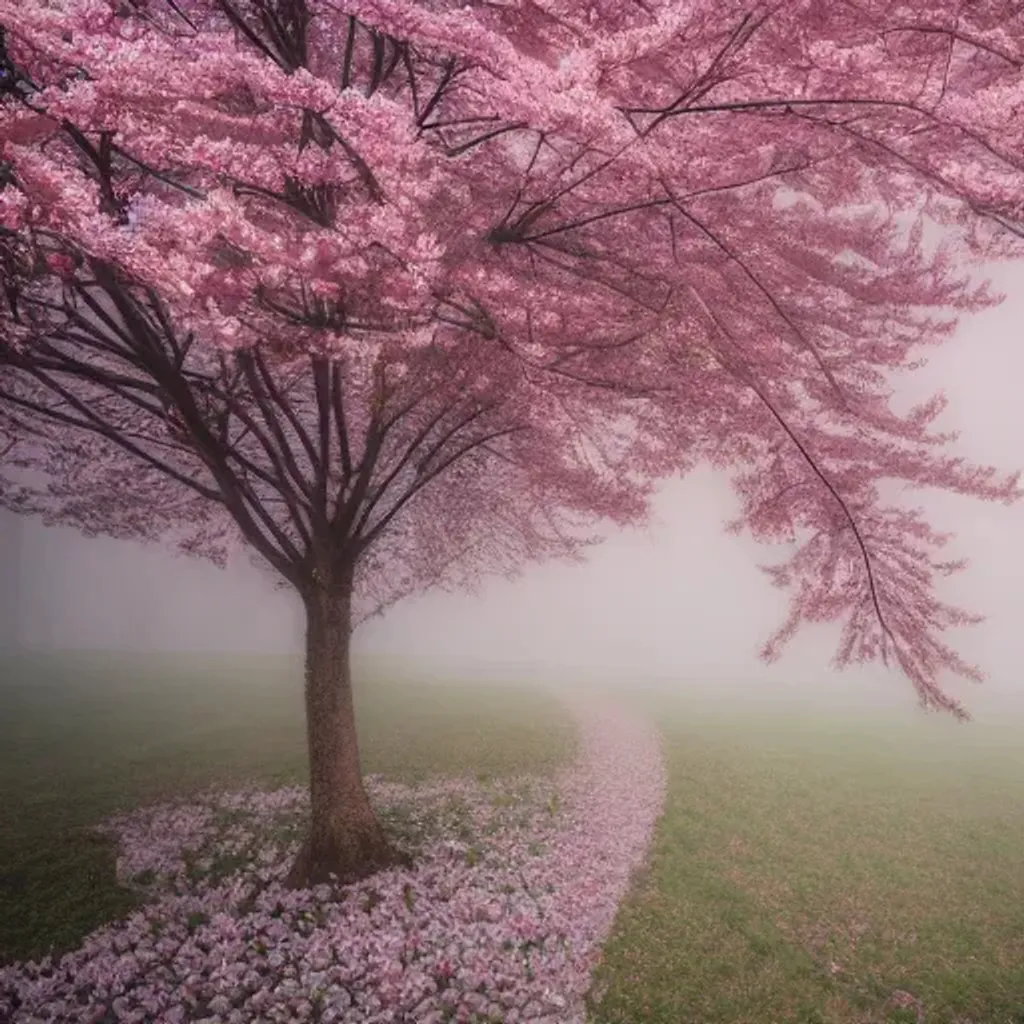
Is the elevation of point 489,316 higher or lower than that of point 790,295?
lower

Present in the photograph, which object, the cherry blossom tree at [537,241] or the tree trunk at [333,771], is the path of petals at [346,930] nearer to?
the tree trunk at [333,771]

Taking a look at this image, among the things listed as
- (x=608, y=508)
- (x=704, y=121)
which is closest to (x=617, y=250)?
(x=704, y=121)

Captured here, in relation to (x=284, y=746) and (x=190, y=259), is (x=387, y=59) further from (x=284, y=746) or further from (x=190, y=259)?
(x=284, y=746)

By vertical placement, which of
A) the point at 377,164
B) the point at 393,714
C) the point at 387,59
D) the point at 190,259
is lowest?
the point at 393,714

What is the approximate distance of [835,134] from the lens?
17.9 ft

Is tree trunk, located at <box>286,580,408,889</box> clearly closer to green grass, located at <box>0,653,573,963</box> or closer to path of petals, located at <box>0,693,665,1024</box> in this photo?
path of petals, located at <box>0,693,665,1024</box>

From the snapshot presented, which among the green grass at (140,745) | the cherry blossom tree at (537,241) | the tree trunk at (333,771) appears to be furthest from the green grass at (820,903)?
the green grass at (140,745)

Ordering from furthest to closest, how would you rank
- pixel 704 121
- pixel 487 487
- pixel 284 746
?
pixel 284 746 < pixel 487 487 < pixel 704 121

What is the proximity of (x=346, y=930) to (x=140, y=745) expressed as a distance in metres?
15.1

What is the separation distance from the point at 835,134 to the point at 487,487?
29.7 ft

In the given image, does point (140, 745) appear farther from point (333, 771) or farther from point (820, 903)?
point (820, 903)

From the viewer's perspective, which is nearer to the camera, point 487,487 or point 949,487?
point 949,487

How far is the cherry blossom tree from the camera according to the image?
4160mm

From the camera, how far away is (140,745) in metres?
19.6
